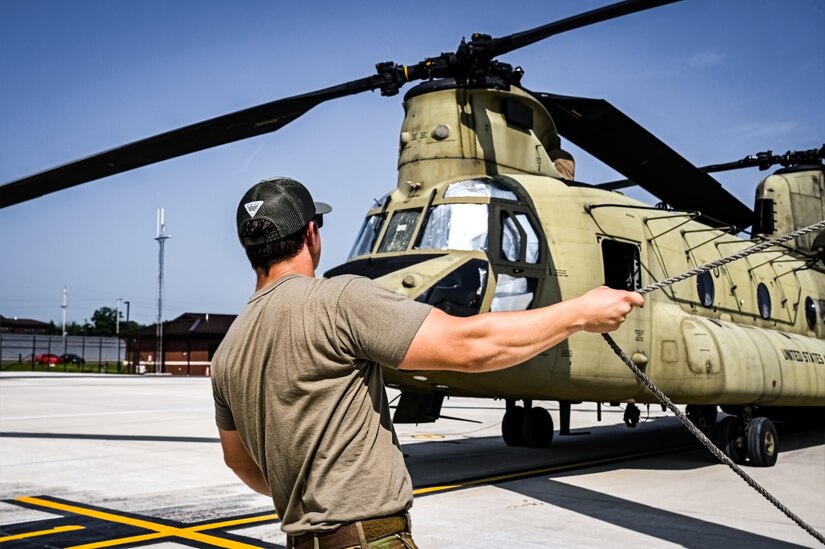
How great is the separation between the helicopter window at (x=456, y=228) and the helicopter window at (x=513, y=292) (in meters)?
0.45

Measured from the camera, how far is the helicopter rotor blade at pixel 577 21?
7.45 metres

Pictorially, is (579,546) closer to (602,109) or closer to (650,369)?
(650,369)

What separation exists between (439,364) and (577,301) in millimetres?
446

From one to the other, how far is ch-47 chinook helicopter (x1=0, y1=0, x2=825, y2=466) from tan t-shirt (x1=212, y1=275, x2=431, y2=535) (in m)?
5.87

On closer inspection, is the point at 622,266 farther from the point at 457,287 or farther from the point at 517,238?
the point at 457,287

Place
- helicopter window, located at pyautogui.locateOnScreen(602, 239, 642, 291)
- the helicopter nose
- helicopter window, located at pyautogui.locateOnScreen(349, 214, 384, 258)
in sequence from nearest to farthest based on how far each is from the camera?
the helicopter nose < helicopter window, located at pyautogui.locateOnScreen(349, 214, 384, 258) < helicopter window, located at pyautogui.locateOnScreen(602, 239, 642, 291)

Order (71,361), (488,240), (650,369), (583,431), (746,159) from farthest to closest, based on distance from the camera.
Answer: (71,361)
(583,431)
(746,159)
(650,369)
(488,240)

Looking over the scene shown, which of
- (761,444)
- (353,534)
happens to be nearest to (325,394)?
(353,534)

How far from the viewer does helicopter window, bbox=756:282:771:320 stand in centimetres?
1266

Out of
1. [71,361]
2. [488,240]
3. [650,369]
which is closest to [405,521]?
[488,240]

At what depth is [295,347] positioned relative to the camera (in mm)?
2354

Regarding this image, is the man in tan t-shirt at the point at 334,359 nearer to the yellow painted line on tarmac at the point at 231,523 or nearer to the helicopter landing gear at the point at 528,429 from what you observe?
the yellow painted line on tarmac at the point at 231,523

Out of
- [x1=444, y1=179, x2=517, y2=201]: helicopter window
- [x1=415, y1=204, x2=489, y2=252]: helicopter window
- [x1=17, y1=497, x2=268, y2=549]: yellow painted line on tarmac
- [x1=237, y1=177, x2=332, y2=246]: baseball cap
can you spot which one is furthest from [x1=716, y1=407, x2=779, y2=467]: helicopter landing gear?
[x1=237, y1=177, x2=332, y2=246]: baseball cap

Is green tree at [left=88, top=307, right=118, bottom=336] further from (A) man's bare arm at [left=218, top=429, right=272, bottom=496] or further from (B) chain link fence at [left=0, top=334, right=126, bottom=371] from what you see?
(A) man's bare arm at [left=218, top=429, right=272, bottom=496]
